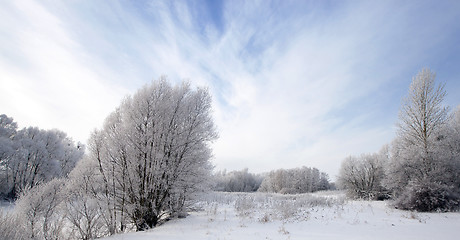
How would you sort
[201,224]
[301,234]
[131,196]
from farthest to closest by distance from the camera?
[131,196], [201,224], [301,234]

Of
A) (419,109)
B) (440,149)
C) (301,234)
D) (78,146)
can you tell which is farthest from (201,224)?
(78,146)

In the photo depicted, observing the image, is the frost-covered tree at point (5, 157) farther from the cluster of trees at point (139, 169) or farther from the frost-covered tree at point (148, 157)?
the frost-covered tree at point (148, 157)

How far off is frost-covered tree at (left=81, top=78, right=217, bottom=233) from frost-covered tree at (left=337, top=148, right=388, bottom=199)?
109 ft

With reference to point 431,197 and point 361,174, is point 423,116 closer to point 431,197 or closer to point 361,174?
point 431,197

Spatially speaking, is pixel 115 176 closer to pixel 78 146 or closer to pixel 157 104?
pixel 157 104

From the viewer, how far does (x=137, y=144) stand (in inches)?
437

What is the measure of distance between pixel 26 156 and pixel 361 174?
5552 cm

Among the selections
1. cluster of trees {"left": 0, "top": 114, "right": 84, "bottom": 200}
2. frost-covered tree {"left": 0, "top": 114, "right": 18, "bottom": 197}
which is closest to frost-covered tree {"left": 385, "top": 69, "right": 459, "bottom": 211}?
cluster of trees {"left": 0, "top": 114, "right": 84, "bottom": 200}

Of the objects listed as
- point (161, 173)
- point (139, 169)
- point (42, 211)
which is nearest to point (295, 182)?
point (161, 173)

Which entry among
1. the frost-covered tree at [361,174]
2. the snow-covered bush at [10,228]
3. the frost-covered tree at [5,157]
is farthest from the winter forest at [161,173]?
the frost-covered tree at [5,157]

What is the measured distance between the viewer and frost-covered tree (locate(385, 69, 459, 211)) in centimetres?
1337

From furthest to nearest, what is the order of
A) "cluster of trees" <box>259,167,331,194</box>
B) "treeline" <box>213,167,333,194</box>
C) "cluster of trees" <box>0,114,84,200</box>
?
"cluster of trees" <box>259,167,331,194</box>, "treeline" <box>213,167,333,194</box>, "cluster of trees" <box>0,114,84,200</box>

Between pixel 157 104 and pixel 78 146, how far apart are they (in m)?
50.5

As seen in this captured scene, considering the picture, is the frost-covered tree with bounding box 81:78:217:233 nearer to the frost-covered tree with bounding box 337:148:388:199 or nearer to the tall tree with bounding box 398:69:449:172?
the tall tree with bounding box 398:69:449:172
